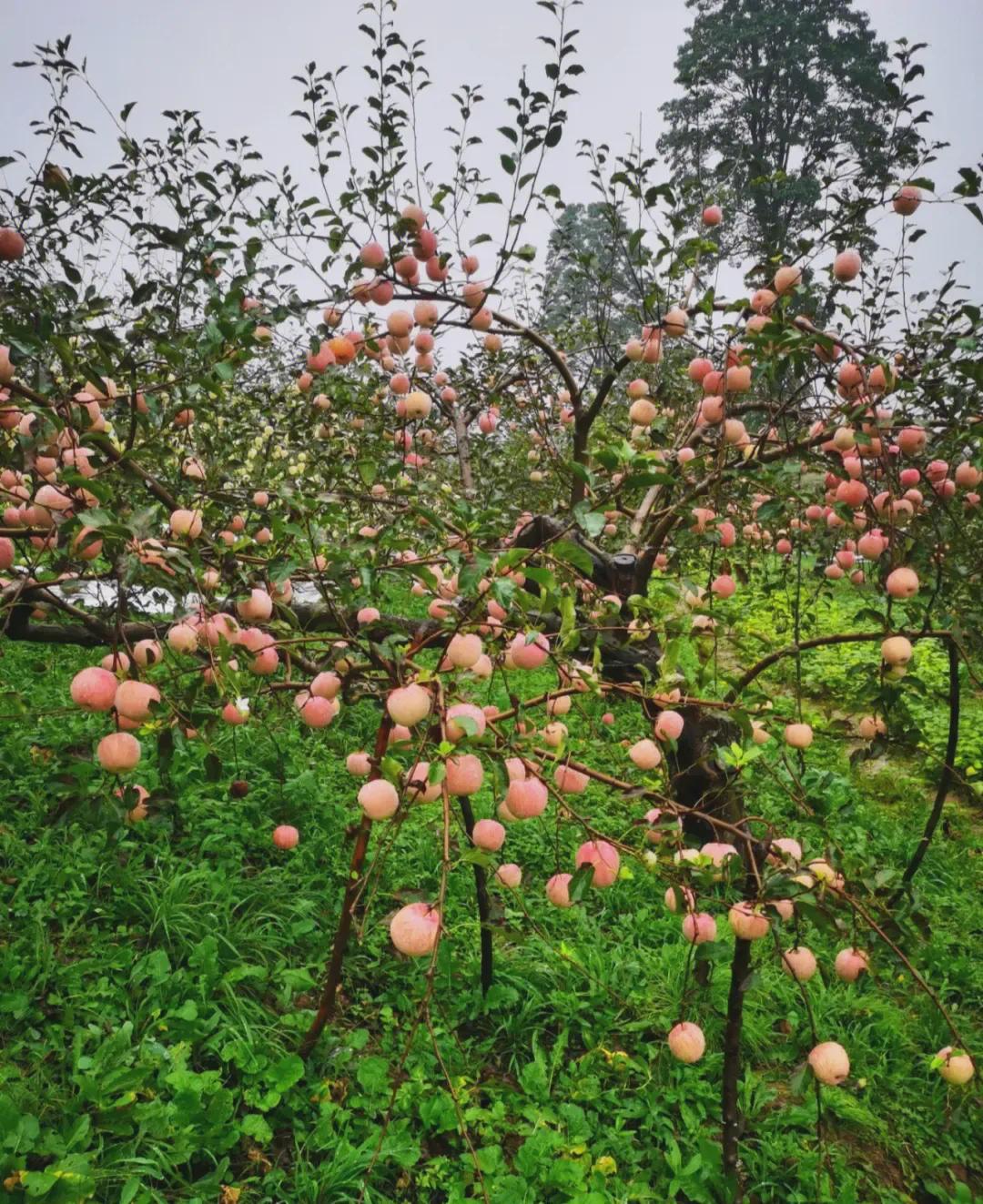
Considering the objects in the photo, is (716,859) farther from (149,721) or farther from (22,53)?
(22,53)

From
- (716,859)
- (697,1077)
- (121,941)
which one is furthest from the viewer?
(121,941)

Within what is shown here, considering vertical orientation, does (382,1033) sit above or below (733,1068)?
below

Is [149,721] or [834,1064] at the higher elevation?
[149,721]

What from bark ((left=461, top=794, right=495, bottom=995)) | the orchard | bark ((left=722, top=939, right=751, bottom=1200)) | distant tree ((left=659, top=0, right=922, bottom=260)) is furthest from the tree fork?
distant tree ((left=659, top=0, right=922, bottom=260))

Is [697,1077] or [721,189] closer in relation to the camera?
[697,1077]

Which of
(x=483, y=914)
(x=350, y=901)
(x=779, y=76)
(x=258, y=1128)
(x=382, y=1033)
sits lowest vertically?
(x=382, y=1033)

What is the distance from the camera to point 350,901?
1.46m

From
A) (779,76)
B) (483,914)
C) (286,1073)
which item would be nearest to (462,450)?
(483,914)

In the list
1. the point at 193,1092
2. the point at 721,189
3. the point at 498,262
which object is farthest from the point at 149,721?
the point at 721,189

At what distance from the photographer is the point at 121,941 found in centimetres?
206

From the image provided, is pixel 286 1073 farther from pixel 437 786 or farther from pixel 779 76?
pixel 779 76

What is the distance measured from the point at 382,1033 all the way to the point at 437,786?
1.25 meters

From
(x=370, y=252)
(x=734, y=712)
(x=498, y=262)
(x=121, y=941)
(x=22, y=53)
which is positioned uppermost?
(x=22, y=53)

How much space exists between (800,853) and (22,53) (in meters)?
4.10
